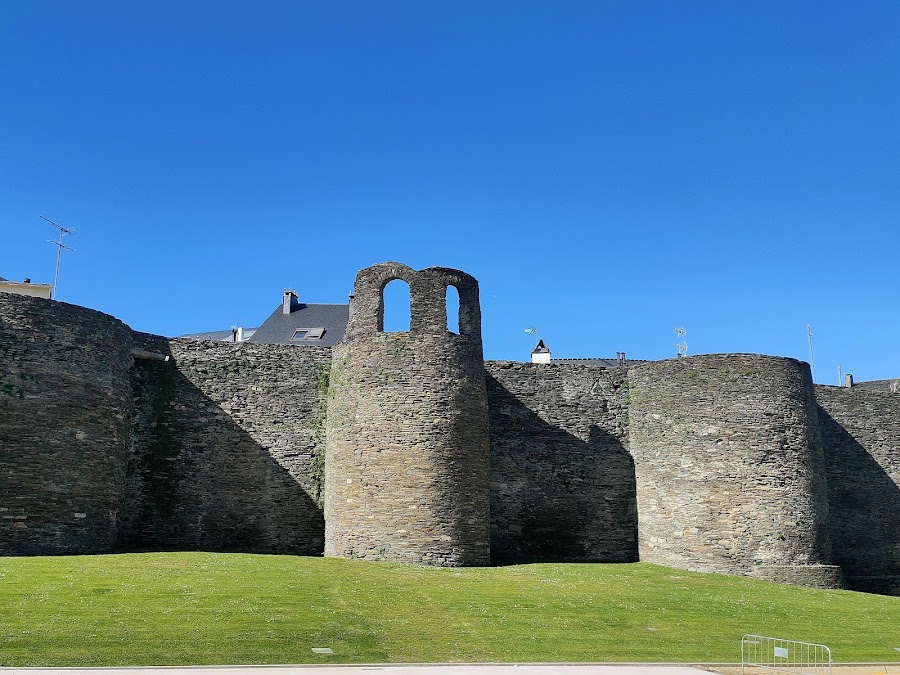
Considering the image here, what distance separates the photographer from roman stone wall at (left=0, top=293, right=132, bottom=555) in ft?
83.6

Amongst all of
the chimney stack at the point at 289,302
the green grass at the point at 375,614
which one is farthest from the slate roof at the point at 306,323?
the green grass at the point at 375,614

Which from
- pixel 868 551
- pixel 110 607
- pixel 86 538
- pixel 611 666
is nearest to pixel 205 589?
pixel 110 607

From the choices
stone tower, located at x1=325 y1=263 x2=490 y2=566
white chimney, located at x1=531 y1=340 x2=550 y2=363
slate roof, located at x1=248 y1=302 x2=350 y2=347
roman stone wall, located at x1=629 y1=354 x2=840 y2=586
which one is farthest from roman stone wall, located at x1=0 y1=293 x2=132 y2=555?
white chimney, located at x1=531 y1=340 x2=550 y2=363

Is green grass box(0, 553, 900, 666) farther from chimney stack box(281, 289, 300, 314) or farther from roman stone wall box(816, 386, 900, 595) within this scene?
chimney stack box(281, 289, 300, 314)

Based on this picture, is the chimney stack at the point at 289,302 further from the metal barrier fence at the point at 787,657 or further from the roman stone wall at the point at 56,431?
the metal barrier fence at the point at 787,657

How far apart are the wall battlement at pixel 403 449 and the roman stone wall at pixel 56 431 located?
58 mm

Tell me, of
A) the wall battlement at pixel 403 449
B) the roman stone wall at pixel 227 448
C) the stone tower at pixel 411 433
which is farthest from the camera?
the roman stone wall at pixel 227 448

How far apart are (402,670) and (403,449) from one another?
1272 cm

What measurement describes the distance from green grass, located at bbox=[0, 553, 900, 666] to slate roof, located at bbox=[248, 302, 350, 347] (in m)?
28.0

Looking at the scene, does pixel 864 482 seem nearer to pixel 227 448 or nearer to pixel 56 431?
pixel 227 448

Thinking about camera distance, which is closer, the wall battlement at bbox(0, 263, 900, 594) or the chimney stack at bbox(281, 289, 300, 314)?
the wall battlement at bbox(0, 263, 900, 594)

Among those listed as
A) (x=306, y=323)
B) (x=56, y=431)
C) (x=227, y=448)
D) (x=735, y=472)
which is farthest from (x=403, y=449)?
(x=306, y=323)

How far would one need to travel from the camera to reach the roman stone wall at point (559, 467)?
32094 millimetres

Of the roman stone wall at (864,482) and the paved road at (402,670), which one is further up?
the roman stone wall at (864,482)
